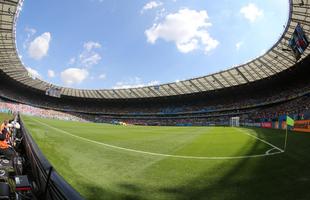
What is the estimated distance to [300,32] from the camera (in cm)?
3100

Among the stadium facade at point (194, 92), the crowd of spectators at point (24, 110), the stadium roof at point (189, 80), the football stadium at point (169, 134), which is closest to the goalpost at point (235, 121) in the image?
the football stadium at point (169, 134)

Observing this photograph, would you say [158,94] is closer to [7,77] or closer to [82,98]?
[82,98]

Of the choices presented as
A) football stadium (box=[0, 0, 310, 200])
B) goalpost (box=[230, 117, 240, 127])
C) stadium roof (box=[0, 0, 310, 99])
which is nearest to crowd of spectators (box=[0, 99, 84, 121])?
football stadium (box=[0, 0, 310, 200])

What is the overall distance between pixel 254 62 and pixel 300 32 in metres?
24.7

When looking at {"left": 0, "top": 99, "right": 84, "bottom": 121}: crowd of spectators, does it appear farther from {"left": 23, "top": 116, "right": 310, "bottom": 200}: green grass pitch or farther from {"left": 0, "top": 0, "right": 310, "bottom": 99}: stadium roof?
{"left": 23, "top": 116, "right": 310, "bottom": 200}: green grass pitch

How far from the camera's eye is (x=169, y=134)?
23297 mm

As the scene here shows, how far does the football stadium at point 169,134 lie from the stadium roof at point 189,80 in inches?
9.0

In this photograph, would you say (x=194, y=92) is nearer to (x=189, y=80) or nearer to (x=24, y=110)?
(x=189, y=80)

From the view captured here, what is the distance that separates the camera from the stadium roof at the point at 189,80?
3778 cm

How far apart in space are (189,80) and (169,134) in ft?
160

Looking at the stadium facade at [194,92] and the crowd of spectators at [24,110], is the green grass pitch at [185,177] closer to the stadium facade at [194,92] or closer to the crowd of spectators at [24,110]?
the stadium facade at [194,92]

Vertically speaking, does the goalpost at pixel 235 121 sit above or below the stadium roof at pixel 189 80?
below

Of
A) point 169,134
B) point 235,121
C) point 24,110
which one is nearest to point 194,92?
point 235,121

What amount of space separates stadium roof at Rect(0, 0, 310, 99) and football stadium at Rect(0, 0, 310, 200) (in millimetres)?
228
